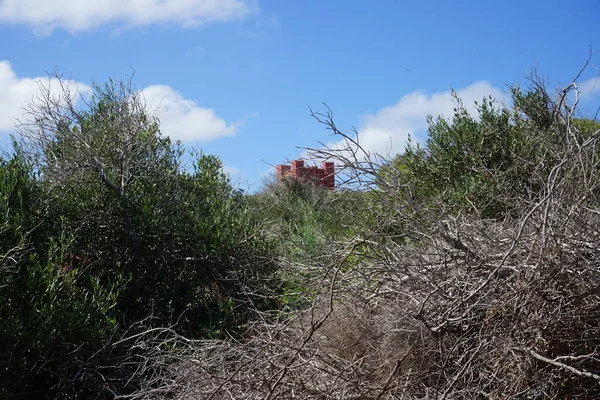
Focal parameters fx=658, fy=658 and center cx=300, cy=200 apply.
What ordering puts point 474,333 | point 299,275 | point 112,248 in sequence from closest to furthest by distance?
1. point 474,333
2. point 299,275
3. point 112,248

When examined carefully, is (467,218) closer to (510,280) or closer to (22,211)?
(510,280)

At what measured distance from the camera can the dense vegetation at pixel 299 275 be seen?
428 centimetres

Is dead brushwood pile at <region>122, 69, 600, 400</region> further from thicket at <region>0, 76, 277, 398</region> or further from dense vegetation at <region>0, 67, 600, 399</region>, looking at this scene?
thicket at <region>0, 76, 277, 398</region>

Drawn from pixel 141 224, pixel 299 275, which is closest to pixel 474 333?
pixel 299 275

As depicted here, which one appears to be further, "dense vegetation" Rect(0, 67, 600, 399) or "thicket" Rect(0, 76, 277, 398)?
"thicket" Rect(0, 76, 277, 398)

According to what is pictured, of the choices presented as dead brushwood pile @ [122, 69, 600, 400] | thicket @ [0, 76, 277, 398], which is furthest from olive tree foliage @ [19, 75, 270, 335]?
dead brushwood pile @ [122, 69, 600, 400]

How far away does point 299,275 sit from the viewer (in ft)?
22.0

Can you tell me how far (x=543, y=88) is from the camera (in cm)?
1020

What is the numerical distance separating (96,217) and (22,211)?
126 cm

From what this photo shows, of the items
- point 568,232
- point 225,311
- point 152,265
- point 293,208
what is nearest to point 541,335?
point 568,232

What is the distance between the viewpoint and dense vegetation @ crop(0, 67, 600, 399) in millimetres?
4281

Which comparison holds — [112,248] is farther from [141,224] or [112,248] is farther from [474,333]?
[474,333]

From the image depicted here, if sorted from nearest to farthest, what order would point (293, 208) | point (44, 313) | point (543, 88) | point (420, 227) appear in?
point (420, 227), point (44, 313), point (543, 88), point (293, 208)

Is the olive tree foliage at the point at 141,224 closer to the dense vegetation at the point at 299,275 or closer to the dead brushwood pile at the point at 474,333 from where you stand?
the dense vegetation at the point at 299,275
